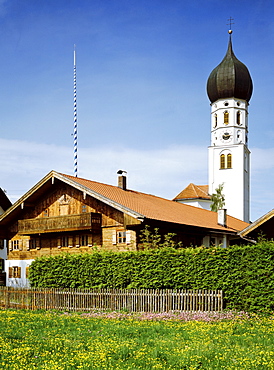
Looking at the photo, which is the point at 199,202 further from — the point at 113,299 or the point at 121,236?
the point at 113,299

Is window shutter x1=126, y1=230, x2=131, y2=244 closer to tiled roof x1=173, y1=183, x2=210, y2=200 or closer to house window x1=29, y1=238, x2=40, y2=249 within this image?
house window x1=29, y1=238, x2=40, y2=249

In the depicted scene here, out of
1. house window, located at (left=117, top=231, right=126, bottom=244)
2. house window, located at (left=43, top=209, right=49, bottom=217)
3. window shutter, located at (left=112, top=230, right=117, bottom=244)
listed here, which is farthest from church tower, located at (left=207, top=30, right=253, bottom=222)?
house window, located at (left=117, top=231, right=126, bottom=244)

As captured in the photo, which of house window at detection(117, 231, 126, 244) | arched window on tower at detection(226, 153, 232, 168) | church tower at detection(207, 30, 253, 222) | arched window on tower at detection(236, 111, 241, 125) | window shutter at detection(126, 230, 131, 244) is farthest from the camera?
arched window on tower at detection(236, 111, 241, 125)

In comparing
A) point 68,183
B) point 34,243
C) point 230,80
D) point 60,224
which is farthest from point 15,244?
point 230,80

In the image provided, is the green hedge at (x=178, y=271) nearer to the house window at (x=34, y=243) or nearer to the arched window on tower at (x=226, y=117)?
the house window at (x=34, y=243)

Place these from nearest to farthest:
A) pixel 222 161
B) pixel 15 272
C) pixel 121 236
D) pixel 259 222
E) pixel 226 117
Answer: pixel 259 222 < pixel 121 236 < pixel 15 272 < pixel 222 161 < pixel 226 117

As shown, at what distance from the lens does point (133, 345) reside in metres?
12.1

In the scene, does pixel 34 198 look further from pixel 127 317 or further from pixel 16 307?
pixel 127 317

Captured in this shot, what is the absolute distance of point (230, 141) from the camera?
8506 cm

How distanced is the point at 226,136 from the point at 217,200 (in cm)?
1394

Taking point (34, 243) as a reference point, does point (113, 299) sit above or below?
below

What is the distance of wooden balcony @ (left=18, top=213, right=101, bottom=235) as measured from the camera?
31297mm

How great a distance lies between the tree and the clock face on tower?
909 cm

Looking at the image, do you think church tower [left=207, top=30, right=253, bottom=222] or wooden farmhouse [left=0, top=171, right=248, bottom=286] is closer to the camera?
wooden farmhouse [left=0, top=171, right=248, bottom=286]
